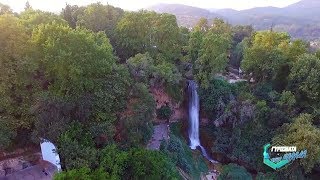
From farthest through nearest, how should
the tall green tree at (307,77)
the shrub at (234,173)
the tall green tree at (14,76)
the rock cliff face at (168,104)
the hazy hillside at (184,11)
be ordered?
the hazy hillside at (184,11)
the rock cliff face at (168,104)
the tall green tree at (307,77)
the shrub at (234,173)
the tall green tree at (14,76)

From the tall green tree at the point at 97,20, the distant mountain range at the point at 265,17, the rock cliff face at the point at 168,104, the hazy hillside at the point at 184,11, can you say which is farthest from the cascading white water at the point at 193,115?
the hazy hillside at the point at 184,11

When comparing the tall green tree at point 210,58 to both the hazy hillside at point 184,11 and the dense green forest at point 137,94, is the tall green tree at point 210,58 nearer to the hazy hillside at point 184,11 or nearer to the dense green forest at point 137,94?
the dense green forest at point 137,94

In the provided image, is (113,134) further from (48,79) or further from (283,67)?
(283,67)

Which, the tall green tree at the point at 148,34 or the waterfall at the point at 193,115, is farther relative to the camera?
the waterfall at the point at 193,115

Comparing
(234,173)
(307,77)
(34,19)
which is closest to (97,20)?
(34,19)

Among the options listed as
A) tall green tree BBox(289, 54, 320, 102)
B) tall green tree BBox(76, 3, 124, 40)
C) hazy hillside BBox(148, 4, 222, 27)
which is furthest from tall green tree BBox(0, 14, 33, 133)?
hazy hillside BBox(148, 4, 222, 27)

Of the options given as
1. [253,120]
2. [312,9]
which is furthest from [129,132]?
[312,9]

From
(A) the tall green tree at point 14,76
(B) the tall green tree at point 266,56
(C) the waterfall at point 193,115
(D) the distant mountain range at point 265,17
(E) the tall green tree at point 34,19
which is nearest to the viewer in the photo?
(A) the tall green tree at point 14,76
